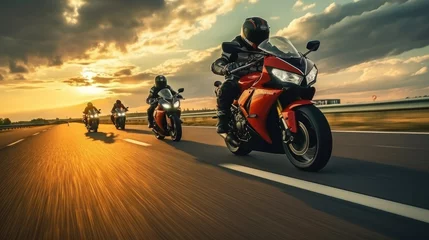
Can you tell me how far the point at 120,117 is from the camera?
67.9ft

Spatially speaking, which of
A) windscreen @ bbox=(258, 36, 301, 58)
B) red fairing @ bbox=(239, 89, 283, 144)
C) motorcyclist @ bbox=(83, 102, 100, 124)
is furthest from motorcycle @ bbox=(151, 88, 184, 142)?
motorcyclist @ bbox=(83, 102, 100, 124)

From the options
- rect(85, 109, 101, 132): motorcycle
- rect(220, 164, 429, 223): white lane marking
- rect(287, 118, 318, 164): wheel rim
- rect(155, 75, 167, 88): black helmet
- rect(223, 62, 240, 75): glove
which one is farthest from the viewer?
rect(85, 109, 101, 132): motorcycle

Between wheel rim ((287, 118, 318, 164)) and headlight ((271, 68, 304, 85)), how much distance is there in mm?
457

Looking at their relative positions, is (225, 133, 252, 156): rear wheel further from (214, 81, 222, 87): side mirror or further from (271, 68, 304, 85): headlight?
(271, 68, 304, 85): headlight

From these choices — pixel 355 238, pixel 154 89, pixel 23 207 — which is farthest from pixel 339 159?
pixel 154 89

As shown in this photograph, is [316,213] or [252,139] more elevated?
[252,139]

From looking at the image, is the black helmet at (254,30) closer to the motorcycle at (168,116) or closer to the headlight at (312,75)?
A: the headlight at (312,75)

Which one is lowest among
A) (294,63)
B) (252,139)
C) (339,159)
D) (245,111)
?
(339,159)

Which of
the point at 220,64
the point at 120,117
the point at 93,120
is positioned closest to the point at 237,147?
the point at 220,64

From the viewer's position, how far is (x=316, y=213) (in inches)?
104

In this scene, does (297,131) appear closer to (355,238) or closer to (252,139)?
(252,139)

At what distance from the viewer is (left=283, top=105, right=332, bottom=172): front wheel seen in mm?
4066

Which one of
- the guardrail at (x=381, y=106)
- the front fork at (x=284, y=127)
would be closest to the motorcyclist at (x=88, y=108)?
the guardrail at (x=381, y=106)

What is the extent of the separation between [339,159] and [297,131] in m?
1.31
